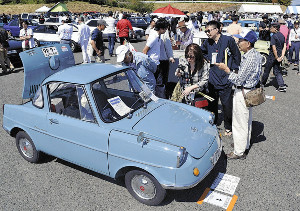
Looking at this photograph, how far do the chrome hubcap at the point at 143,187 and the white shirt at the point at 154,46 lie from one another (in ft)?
9.38

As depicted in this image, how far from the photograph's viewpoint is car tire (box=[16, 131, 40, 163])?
4246 mm

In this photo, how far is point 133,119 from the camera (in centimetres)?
361

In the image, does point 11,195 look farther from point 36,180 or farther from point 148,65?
point 148,65

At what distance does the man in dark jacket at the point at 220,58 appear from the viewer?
15.4 ft

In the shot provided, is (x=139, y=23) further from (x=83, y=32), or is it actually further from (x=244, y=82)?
(x=244, y=82)

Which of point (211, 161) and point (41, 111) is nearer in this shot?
point (211, 161)

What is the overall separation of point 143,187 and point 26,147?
225 centimetres

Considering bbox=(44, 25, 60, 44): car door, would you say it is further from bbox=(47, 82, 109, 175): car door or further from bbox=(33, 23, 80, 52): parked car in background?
bbox=(47, 82, 109, 175): car door

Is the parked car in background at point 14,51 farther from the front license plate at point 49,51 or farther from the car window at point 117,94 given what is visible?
the car window at point 117,94

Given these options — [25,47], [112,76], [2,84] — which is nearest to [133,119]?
[112,76]

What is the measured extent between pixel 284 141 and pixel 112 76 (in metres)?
3.42

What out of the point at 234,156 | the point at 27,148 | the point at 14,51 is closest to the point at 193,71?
the point at 234,156

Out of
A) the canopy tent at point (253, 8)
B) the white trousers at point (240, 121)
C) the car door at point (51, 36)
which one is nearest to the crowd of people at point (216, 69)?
the white trousers at point (240, 121)

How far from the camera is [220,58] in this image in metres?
4.73
